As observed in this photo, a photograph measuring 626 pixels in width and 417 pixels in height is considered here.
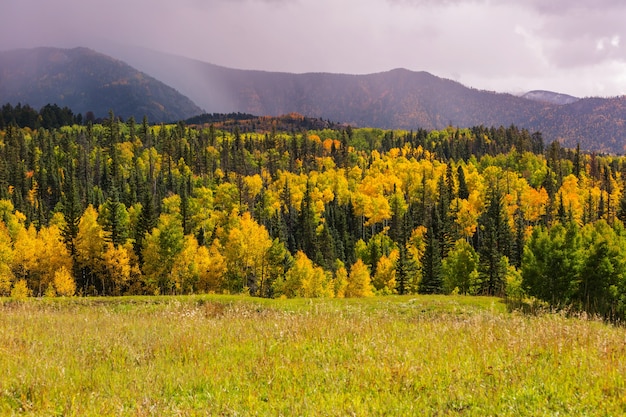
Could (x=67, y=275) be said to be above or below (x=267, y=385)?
below

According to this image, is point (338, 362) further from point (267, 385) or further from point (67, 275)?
point (67, 275)

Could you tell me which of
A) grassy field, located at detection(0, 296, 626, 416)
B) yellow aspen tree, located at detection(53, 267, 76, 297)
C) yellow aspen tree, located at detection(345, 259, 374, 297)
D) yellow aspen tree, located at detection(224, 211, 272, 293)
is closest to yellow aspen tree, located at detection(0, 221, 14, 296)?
yellow aspen tree, located at detection(53, 267, 76, 297)

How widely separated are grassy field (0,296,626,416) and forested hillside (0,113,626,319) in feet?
42.6

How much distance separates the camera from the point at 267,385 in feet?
27.0

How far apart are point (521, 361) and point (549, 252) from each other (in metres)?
46.2

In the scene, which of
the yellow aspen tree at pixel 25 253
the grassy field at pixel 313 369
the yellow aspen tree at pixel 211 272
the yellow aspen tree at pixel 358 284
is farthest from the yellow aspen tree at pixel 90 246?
the grassy field at pixel 313 369

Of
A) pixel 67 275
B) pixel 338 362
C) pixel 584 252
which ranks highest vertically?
pixel 338 362

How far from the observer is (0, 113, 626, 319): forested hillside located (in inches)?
2391

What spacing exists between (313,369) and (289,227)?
119100 millimetres

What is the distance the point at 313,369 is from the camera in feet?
29.1

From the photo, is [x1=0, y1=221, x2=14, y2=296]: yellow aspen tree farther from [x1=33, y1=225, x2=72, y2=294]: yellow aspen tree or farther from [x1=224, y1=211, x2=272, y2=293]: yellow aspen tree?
[x1=224, y1=211, x2=272, y2=293]: yellow aspen tree

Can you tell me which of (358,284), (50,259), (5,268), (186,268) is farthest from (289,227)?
(5,268)

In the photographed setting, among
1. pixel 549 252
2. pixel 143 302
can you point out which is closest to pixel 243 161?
pixel 549 252

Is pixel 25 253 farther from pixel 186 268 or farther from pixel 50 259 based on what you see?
pixel 186 268
